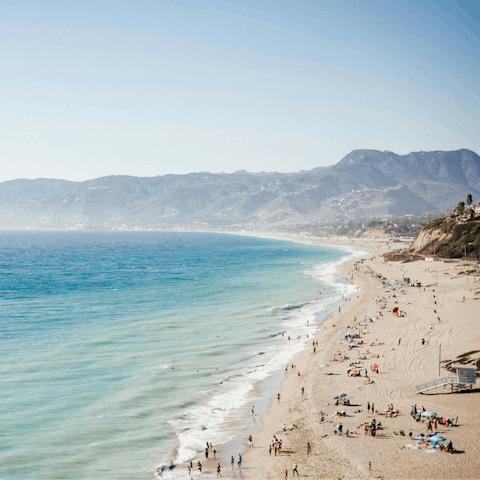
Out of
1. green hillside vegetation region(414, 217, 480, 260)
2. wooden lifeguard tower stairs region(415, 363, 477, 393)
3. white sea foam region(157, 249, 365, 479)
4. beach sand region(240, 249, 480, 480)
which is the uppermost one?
green hillside vegetation region(414, 217, 480, 260)

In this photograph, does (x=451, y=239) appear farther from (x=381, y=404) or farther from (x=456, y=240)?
(x=381, y=404)

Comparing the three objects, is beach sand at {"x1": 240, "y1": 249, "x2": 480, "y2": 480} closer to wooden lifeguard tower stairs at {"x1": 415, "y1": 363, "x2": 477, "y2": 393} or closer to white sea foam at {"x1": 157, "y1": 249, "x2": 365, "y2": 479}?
wooden lifeguard tower stairs at {"x1": 415, "y1": 363, "x2": 477, "y2": 393}

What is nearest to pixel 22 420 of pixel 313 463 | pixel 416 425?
pixel 313 463

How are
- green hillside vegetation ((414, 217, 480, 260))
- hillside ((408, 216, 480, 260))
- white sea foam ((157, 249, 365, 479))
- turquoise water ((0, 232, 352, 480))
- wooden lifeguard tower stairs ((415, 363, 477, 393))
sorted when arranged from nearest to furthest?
turquoise water ((0, 232, 352, 480)) < white sea foam ((157, 249, 365, 479)) < wooden lifeguard tower stairs ((415, 363, 477, 393)) < green hillside vegetation ((414, 217, 480, 260)) < hillside ((408, 216, 480, 260))

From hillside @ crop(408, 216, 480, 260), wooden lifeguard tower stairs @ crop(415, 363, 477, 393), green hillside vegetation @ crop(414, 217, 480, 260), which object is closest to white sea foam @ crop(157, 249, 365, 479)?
wooden lifeguard tower stairs @ crop(415, 363, 477, 393)

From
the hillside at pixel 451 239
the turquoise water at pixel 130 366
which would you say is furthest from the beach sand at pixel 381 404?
the hillside at pixel 451 239

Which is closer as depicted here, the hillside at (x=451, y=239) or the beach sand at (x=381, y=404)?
the beach sand at (x=381, y=404)

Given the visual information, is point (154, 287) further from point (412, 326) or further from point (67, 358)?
A: point (412, 326)

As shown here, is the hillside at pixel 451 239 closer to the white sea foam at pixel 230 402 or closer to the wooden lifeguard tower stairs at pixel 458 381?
the white sea foam at pixel 230 402
